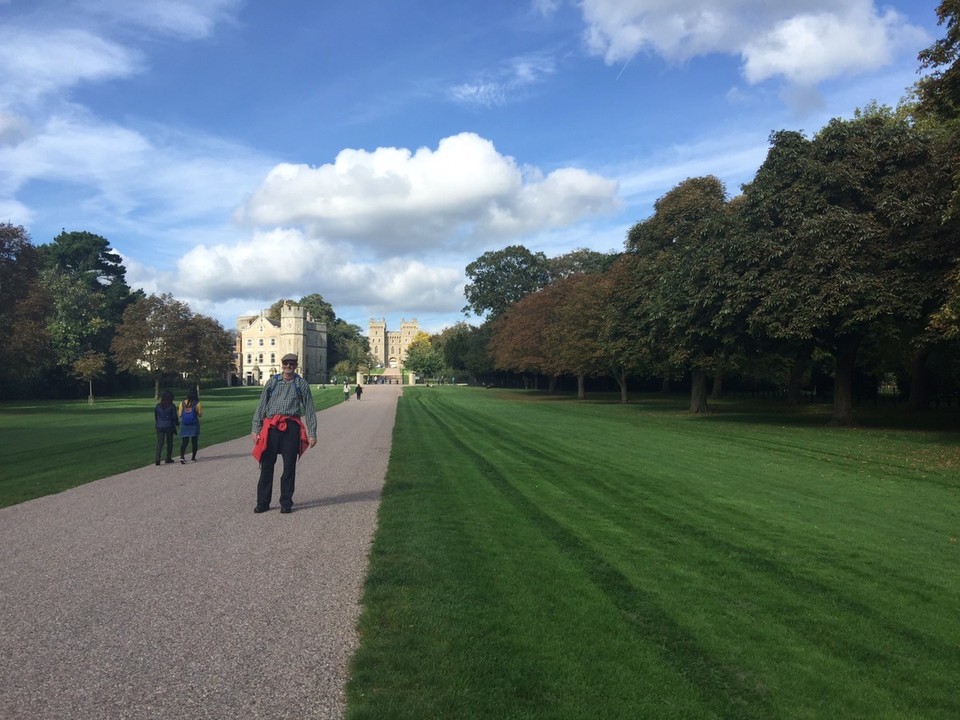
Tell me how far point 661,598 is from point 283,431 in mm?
5413

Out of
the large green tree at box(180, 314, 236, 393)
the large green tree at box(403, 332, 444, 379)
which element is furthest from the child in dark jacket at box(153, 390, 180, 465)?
the large green tree at box(403, 332, 444, 379)

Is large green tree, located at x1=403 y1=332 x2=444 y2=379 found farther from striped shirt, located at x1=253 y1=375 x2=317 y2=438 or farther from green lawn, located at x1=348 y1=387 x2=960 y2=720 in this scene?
striped shirt, located at x1=253 y1=375 x2=317 y2=438

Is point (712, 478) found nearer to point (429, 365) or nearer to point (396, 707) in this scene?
point (396, 707)

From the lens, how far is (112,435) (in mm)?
23250

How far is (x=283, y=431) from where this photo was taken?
30.3 feet

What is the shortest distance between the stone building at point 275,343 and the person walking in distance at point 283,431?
125 metres

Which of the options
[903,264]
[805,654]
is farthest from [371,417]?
[805,654]

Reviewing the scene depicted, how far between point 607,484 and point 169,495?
21.9ft

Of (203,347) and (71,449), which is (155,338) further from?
(71,449)

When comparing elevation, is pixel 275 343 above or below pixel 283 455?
above

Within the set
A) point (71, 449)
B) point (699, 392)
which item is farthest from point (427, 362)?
point (71, 449)

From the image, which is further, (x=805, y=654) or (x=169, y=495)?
(x=169, y=495)

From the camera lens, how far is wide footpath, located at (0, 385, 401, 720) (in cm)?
386

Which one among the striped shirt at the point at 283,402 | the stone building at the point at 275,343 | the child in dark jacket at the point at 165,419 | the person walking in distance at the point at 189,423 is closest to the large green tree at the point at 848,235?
the person walking in distance at the point at 189,423
